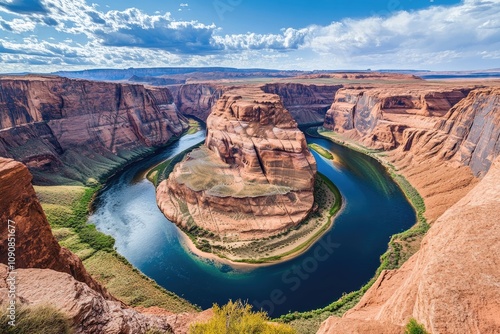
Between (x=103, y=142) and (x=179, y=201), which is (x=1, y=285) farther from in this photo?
(x=103, y=142)

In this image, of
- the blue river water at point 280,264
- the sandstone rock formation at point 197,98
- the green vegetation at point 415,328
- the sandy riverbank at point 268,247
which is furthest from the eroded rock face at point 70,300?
the sandstone rock formation at point 197,98

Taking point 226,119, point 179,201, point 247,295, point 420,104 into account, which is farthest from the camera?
point 420,104

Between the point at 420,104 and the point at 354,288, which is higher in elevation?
the point at 420,104

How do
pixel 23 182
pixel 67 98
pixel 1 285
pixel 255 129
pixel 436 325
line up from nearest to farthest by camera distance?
1. pixel 1 285
2. pixel 436 325
3. pixel 23 182
4. pixel 255 129
5. pixel 67 98

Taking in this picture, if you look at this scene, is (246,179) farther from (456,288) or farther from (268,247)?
(456,288)

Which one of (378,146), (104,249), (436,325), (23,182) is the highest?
(23,182)

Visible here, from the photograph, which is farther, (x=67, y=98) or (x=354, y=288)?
(x=67, y=98)

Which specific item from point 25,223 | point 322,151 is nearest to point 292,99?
point 322,151

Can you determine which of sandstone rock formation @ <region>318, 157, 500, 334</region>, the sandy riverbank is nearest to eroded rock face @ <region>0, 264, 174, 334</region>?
sandstone rock formation @ <region>318, 157, 500, 334</region>

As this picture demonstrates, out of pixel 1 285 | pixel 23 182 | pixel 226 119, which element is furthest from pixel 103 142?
pixel 1 285
